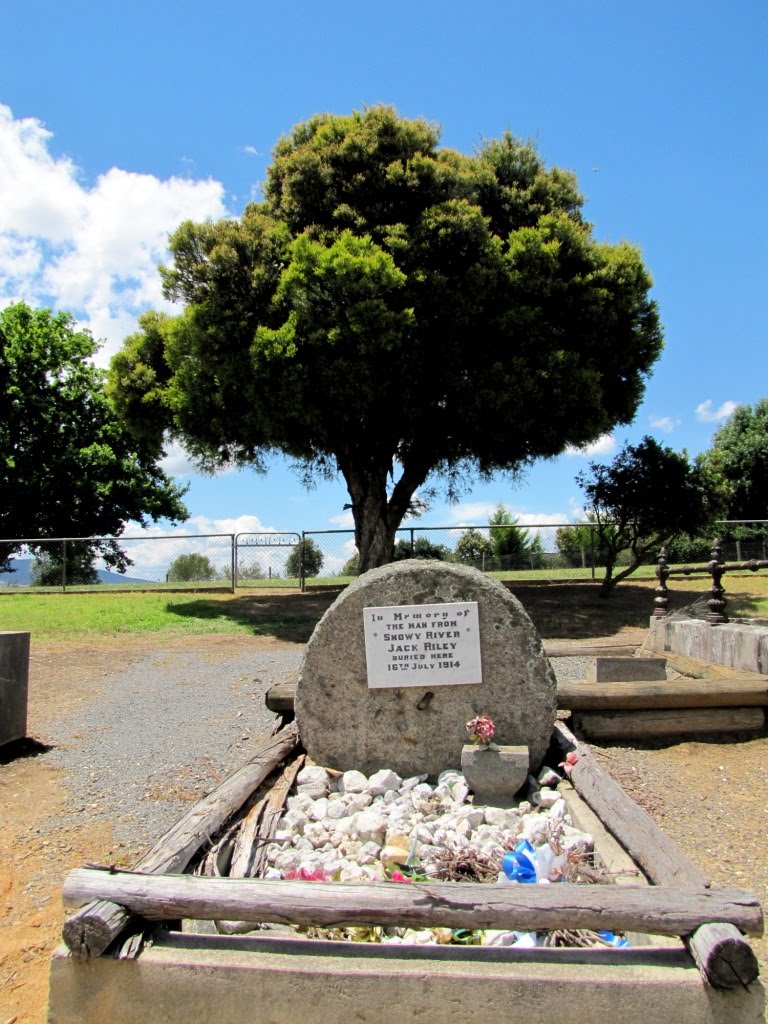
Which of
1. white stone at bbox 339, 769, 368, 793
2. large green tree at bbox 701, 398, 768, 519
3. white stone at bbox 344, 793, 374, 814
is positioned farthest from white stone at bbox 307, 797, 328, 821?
large green tree at bbox 701, 398, 768, 519

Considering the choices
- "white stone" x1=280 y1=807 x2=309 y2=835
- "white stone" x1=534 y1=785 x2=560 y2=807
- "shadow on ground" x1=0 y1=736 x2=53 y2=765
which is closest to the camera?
"white stone" x1=280 y1=807 x2=309 y2=835

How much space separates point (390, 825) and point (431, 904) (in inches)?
59.0

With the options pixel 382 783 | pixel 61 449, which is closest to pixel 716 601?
pixel 382 783

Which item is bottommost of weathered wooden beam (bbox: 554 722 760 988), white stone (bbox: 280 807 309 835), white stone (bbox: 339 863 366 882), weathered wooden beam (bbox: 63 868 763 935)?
white stone (bbox: 339 863 366 882)

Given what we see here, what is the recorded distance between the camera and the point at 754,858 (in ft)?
13.9

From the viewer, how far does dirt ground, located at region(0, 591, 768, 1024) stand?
3.36 m

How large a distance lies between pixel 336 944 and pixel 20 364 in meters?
32.2

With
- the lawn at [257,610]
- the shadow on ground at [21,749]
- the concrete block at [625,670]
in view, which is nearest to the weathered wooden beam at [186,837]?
the shadow on ground at [21,749]

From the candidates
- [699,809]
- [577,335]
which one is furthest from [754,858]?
[577,335]

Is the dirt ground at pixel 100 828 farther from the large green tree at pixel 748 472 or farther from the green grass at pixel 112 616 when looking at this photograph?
the large green tree at pixel 748 472

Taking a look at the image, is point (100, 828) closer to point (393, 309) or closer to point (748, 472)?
point (393, 309)

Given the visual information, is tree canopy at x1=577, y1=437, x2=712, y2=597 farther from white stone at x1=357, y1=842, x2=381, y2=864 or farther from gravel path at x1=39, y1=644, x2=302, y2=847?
white stone at x1=357, y1=842, x2=381, y2=864

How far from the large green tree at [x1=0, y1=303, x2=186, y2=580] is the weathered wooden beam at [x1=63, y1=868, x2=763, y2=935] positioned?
89.0 ft

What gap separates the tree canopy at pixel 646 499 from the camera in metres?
16.5
